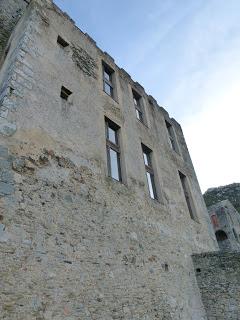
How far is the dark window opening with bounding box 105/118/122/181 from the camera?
626 centimetres

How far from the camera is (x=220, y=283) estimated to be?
22.0 feet

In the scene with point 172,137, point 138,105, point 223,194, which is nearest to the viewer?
point 138,105

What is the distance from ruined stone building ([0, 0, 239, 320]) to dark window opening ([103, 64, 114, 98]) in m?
0.06

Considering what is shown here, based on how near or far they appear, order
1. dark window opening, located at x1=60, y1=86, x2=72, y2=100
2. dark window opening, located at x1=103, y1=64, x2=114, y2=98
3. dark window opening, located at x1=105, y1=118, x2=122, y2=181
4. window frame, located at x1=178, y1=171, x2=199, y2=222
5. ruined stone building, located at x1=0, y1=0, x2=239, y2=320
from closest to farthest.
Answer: ruined stone building, located at x1=0, y1=0, x2=239, y2=320
dark window opening, located at x1=60, y1=86, x2=72, y2=100
dark window opening, located at x1=105, y1=118, x2=122, y2=181
dark window opening, located at x1=103, y1=64, x2=114, y2=98
window frame, located at x1=178, y1=171, x2=199, y2=222

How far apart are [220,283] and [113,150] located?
432cm

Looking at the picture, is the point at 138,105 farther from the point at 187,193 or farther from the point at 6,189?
the point at 6,189

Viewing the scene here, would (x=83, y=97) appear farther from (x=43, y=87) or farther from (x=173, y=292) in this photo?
(x=173, y=292)

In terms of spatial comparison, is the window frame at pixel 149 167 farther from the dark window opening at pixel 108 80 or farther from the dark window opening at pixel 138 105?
the dark window opening at pixel 108 80

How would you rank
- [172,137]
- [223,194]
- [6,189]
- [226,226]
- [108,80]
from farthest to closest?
[223,194], [226,226], [172,137], [108,80], [6,189]

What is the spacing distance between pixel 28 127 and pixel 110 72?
500 cm

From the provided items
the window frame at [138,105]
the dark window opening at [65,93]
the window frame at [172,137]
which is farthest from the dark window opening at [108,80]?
the window frame at [172,137]

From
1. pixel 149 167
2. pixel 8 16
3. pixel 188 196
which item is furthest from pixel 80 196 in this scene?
pixel 8 16

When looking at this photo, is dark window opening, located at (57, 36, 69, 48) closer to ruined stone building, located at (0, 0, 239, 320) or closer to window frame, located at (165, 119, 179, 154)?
ruined stone building, located at (0, 0, 239, 320)

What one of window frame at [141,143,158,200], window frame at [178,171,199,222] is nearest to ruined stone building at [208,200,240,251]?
window frame at [178,171,199,222]
